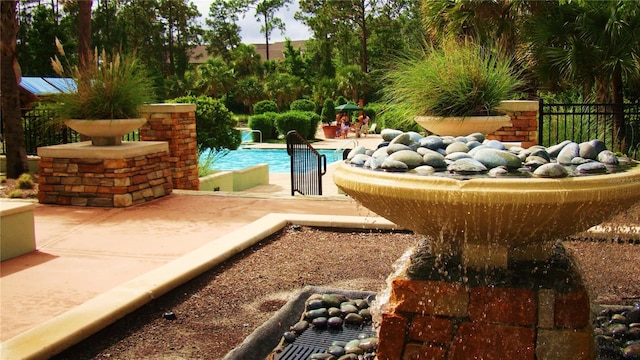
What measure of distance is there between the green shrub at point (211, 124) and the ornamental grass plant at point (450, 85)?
7.63 meters

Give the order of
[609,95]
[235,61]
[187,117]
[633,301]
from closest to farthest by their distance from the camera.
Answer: [633,301] → [187,117] → [609,95] → [235,61]

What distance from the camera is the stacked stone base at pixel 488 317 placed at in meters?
2.73

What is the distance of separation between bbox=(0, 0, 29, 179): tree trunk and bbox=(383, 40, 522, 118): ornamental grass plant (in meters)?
7.28

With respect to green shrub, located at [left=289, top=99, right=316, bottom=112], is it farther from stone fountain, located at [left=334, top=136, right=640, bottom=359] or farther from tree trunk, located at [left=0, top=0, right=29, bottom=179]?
stone fountain, located at [left=334, top=136, right=640, bottom=359]

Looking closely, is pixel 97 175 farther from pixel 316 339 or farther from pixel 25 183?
pixel 316 339

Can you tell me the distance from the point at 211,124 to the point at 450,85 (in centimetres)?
833

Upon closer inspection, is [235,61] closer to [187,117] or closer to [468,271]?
[187,117]

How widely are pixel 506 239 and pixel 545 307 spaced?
34 cm

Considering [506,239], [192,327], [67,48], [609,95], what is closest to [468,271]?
[506,239]

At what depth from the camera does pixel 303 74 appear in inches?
1999

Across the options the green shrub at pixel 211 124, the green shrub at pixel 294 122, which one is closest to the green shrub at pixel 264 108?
the green shrub at pixel 294 122

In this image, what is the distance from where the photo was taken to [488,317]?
9.11ft

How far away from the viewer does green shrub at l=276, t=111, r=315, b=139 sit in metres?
28.3

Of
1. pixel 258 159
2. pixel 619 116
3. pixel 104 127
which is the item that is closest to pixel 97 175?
pixel 104 127
